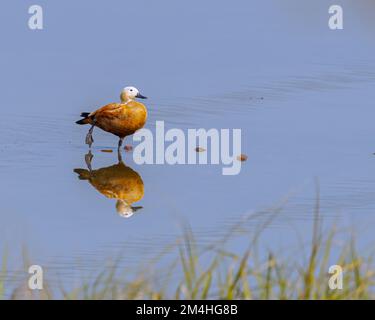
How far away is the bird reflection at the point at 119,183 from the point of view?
11005mm

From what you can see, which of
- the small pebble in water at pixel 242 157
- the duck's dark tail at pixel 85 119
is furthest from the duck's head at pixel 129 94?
the small pebble in water at pixel 242 157

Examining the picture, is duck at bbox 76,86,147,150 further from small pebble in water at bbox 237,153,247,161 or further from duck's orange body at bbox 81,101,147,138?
small pebble in water at bbox 237,153,247,161

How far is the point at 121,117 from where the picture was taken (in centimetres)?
1321

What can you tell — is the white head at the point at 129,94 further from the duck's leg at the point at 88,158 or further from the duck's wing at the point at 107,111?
the duck's leg at the point at 88,158

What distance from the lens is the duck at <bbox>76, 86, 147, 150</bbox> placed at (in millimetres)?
13219

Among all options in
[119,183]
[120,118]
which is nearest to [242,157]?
[119,183]

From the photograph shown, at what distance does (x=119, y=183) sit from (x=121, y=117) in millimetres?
1606

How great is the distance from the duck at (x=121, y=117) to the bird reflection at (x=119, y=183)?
2.37ft

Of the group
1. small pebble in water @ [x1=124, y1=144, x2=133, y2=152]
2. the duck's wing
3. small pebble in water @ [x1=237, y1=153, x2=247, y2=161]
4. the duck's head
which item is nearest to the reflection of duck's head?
small pebble in water @ [x1=237, y1=153, x2=247, y2=161]

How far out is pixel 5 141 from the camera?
12.9 metres

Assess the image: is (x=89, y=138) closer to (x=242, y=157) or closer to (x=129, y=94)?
(x=129, y=94)

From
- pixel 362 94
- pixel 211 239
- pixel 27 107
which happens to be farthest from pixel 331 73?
pixel 211 239

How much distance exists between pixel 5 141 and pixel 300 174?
2.67 m
